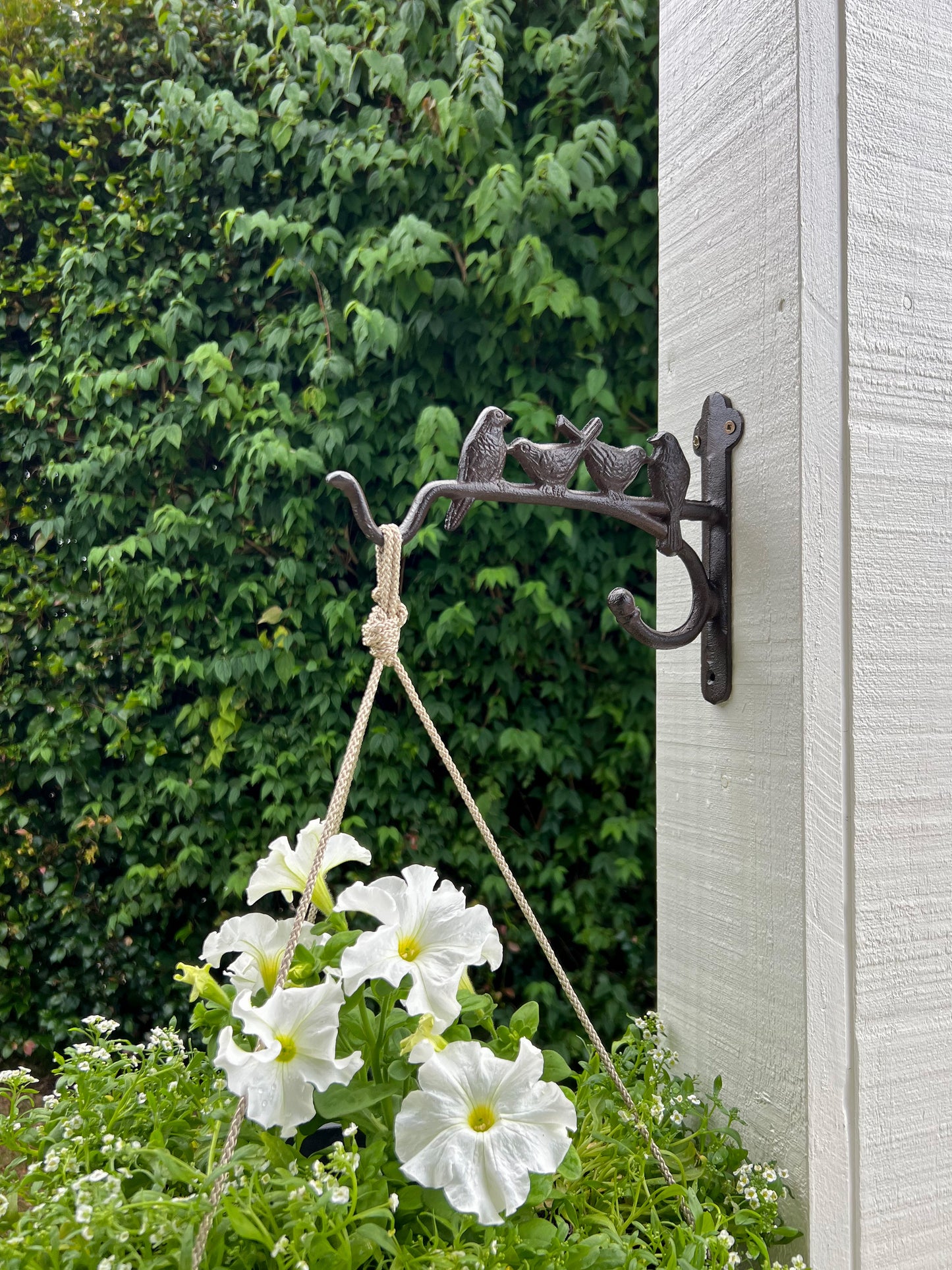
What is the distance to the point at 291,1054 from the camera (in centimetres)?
54

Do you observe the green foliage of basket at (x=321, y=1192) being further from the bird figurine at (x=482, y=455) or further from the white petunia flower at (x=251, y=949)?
the bird figurine at (x=482, y=455)

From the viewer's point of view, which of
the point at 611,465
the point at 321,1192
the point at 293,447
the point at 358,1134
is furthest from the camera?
the point at 293,447

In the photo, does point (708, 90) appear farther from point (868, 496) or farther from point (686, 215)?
point (868, 496)

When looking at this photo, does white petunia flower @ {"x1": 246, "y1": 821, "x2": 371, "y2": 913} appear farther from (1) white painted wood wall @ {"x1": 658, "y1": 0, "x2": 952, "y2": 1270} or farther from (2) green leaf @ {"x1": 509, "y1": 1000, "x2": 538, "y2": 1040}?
(1) white painted wood wall @ {"x1": 658, "y1": 0, "x2": 952, "y2": 1270}

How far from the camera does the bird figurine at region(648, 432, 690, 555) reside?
79cm

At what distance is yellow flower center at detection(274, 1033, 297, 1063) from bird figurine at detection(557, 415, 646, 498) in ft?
1.56

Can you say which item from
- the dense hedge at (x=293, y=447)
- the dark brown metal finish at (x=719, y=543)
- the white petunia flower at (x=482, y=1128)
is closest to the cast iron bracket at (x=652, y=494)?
the dark brown metal finish at (x=719, y=543)

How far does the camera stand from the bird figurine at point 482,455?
706mm

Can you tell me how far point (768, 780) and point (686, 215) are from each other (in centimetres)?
58

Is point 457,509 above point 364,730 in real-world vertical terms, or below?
above

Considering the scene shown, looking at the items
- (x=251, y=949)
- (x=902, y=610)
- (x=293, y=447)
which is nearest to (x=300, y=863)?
(x=251, y=949)

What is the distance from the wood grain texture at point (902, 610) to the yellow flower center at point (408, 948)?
0.38m

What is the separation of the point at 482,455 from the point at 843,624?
33 cm

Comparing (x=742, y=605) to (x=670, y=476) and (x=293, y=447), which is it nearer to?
(x=670, y=476)
